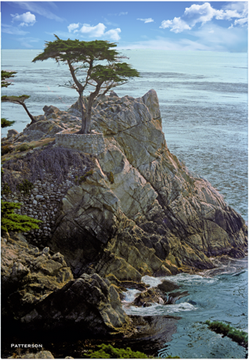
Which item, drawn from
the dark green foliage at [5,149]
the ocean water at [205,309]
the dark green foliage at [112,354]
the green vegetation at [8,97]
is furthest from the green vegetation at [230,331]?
the dark green foliage at [5,149]

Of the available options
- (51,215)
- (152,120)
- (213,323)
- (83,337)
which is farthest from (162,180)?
(83,337)

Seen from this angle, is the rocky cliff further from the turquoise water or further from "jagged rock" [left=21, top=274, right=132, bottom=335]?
the turquoise water

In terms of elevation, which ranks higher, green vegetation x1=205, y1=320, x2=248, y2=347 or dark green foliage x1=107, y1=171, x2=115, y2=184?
dark green foliage x1=107, y1=171, x2=115, y2=184

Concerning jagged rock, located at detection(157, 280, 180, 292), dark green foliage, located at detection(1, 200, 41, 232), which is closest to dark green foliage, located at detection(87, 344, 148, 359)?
dark green foliage, located at detection(1, 200, 41, 232)

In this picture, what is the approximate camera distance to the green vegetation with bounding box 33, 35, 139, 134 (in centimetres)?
2119

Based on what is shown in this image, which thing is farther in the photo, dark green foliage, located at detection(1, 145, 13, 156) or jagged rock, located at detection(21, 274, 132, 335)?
dark green foliage, located at detection(1, 145, 13, 156)

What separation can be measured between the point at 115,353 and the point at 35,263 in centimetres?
580

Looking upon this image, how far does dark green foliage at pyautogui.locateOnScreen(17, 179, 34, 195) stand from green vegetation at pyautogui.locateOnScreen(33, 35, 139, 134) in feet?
17.8

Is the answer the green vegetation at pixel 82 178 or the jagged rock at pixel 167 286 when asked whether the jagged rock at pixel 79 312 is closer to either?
the jagged rock at pixel 167 286

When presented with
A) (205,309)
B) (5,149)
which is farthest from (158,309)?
(5,149)

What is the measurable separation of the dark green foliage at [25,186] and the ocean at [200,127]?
9407 millimetres

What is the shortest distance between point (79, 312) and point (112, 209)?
7466 millimetres

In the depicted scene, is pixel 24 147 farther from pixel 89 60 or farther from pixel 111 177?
pixel 89 60

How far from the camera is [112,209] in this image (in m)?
20.3
